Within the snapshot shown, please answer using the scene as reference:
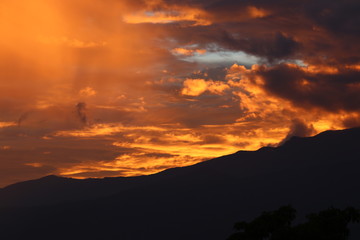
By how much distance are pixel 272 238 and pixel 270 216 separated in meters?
2.17

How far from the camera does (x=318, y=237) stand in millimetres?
45469

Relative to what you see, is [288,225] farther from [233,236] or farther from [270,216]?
[233,236]

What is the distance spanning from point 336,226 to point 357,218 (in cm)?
199

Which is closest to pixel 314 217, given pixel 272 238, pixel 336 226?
pixel 336 226

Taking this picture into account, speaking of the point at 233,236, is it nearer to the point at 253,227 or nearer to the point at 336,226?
the point at 253,227

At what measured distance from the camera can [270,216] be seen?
4847 cm

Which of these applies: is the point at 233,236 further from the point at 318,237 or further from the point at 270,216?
the point at 318,237

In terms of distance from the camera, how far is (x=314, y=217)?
4984cm

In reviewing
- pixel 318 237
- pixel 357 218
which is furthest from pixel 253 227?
pixel 357 218

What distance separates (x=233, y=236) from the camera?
49.1m

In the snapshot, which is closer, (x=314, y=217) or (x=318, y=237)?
(x=318, y=237)

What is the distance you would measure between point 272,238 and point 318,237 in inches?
151

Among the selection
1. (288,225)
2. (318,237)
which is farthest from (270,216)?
(318,237)

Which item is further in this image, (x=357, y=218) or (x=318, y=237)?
(x=357, y=218)
